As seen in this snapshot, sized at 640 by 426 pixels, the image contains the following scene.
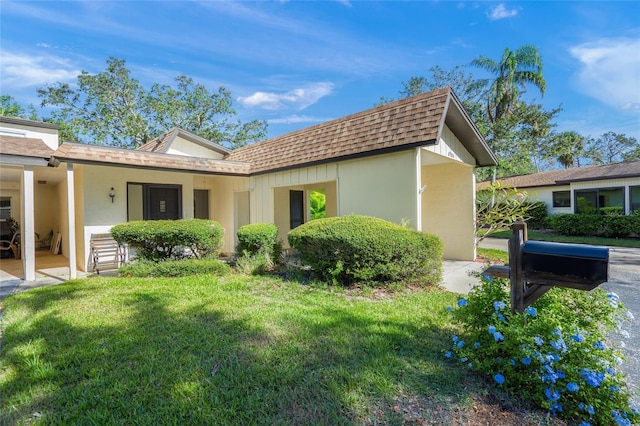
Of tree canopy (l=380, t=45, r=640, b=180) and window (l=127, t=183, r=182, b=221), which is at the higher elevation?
tree canopy (l=380, t=45, r=640, b=180)

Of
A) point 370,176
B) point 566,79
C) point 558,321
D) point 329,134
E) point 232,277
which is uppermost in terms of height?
point 566,79

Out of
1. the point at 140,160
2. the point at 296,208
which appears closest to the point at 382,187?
the point at 296,208

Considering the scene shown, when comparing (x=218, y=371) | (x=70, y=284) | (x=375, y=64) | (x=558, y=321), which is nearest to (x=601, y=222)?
(x=375, y=64)

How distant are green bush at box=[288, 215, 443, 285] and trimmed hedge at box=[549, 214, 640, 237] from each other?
15.1 m

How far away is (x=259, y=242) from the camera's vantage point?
808cm

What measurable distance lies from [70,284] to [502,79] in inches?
1017

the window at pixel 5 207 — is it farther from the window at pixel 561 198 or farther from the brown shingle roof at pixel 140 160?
the window at pixel 561 198

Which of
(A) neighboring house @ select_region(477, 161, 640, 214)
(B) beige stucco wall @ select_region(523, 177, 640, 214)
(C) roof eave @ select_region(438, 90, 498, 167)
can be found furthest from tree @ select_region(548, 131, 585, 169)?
(C) roof eave @ select_region(438, 90, 498, 167)

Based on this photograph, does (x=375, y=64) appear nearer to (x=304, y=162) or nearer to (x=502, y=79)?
(x=304, y=162)

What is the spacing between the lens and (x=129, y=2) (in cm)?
813

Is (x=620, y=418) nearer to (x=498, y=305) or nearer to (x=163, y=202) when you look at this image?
(x=498, y=305)

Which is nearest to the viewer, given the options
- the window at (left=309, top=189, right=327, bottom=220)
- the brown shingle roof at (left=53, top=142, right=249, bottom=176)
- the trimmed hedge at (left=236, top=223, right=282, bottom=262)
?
the brown shingle roof at (left=53, top=142, right=249, bottom=176)

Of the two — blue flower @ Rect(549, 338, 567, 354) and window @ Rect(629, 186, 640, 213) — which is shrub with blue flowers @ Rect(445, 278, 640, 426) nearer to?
blue flower @ Rect(549, 338, 567, 354)

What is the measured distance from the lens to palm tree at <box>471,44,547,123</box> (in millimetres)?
20375
